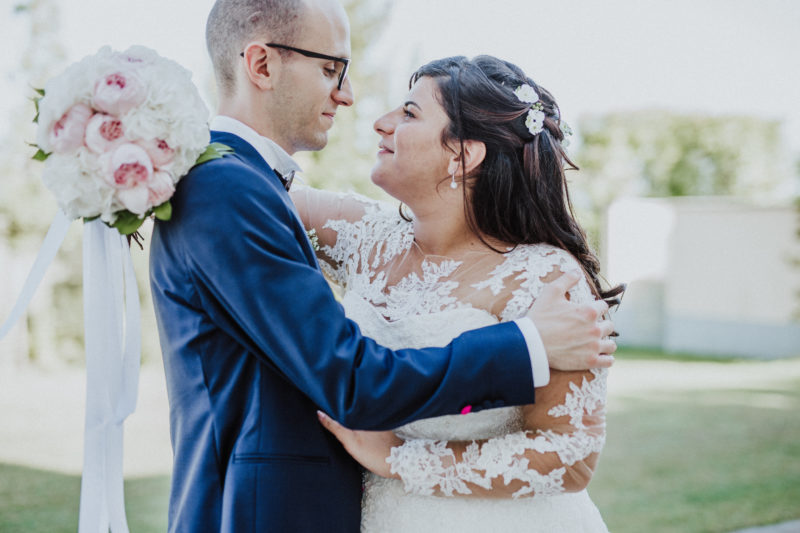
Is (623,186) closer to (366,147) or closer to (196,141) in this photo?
(366,147)

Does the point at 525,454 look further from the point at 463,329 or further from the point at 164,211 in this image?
the point at 164,211

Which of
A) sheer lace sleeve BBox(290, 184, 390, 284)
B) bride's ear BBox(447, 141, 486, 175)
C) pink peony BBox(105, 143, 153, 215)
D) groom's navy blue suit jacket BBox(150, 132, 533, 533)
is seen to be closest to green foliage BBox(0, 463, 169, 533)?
sheer lace sleeve BBox(290, 184, 390, 284)

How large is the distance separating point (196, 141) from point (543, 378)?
40.1 inches

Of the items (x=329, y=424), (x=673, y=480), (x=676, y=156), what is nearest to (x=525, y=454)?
(x=329, y=424)

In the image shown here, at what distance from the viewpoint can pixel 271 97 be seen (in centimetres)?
222

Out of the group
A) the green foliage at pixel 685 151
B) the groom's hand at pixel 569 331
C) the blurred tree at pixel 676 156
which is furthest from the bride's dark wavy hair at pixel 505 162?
the green foliage at pixel 685 151

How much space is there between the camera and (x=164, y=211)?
175cm

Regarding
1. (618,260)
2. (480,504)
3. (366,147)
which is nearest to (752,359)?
(618,260)

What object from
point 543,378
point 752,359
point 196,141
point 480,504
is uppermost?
point 196,141

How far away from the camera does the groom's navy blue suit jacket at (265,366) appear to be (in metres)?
1.73

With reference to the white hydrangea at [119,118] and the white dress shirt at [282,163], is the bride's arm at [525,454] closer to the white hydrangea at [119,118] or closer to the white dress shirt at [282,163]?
the white dress shirt at [282,163]

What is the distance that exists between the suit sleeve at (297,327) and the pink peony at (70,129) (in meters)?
0.26

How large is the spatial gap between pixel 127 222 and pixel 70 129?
238 mm

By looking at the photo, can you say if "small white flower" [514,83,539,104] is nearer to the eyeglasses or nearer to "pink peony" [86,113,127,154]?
the eyeglasses
